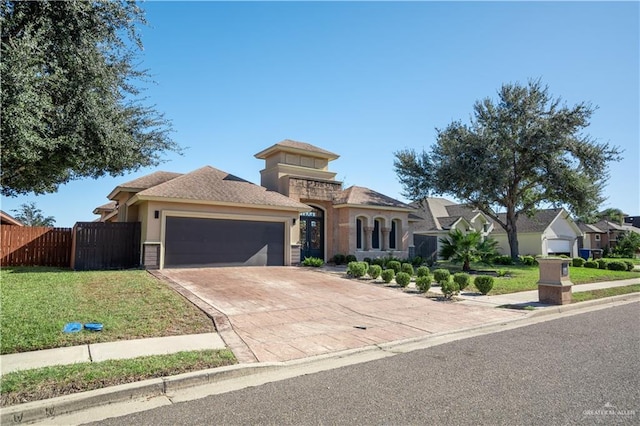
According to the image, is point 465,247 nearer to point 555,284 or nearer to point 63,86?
point 555,284

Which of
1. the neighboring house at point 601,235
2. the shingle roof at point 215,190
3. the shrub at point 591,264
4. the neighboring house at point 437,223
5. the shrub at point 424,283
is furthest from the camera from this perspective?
the neighboring house at point 601,235

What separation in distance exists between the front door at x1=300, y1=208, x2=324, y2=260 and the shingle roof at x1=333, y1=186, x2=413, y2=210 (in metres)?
1.49

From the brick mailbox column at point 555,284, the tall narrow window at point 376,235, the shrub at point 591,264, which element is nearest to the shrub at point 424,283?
the brick mailbox column at point 555,284

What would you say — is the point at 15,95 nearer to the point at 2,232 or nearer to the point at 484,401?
the point at 484,401

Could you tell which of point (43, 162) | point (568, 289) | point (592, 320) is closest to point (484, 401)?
point (592, 320)

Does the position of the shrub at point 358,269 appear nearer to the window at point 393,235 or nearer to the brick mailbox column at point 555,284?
the brick mailbox column at point 555,284

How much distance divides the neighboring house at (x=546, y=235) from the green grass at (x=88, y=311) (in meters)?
39.6

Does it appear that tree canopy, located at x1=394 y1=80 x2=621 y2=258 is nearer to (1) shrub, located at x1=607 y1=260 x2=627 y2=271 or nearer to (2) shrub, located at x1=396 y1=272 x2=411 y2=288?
(1) shrub, located at x1=607 y1=260 x2=627 y2=271

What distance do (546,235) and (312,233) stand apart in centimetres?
2946

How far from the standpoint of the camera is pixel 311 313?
33.1 feet

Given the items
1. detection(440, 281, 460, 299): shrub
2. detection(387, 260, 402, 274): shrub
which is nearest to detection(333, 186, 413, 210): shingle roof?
detection(387, 260, 402, 274): shrub

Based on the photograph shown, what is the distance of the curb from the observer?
4367 mm

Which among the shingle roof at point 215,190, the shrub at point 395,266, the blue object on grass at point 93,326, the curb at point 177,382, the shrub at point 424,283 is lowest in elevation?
the curb at point 177,382

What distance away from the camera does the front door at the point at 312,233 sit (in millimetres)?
23844
